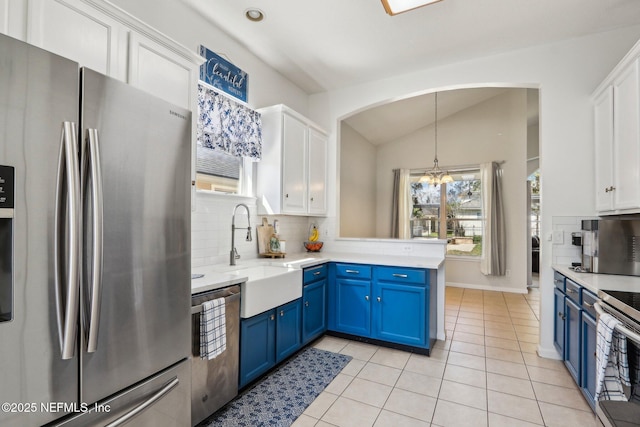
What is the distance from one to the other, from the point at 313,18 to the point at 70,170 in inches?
97.2

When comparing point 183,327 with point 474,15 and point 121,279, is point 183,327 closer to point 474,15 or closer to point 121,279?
point 121,279

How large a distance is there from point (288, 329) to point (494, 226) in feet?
15.4

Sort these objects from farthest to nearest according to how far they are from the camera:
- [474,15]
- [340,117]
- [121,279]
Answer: [340,117] → [474,15] → [121,279]

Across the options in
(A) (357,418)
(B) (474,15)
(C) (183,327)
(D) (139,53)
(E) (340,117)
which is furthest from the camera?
(E) (340,117)

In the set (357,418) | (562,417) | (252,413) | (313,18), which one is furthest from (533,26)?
(252,413)

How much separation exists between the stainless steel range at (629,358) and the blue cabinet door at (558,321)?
1051 millimetres

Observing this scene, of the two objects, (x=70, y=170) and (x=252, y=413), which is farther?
(x=252, y=413)

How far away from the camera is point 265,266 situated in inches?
117

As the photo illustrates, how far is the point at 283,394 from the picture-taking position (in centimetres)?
229

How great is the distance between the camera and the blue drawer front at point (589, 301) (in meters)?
2.01

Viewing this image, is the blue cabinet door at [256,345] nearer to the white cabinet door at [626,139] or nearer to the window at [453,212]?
the white cabinet door at [626,139]

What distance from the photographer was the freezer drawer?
1.10 m

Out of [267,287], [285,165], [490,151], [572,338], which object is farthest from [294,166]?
[490,151]

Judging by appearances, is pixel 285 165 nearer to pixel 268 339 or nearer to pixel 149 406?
pixel 268 339
